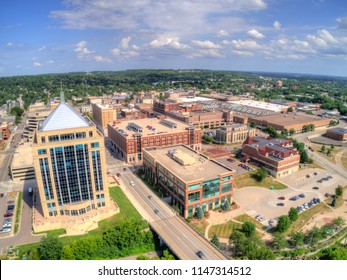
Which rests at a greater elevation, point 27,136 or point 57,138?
point 57,138

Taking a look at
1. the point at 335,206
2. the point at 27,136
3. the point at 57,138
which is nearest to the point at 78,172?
the point at 57,138

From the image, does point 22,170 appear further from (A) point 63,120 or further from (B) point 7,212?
(A) point 63,120

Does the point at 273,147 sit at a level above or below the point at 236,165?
above

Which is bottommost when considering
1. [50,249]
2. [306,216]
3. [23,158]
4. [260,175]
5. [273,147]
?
[306,216]

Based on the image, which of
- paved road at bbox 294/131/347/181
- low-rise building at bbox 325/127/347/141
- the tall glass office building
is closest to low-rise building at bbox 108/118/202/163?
the tall glass office building

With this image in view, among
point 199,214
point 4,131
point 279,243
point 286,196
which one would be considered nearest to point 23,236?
point 199,214

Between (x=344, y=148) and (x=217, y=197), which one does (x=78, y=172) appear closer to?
(x=217, y=197)
